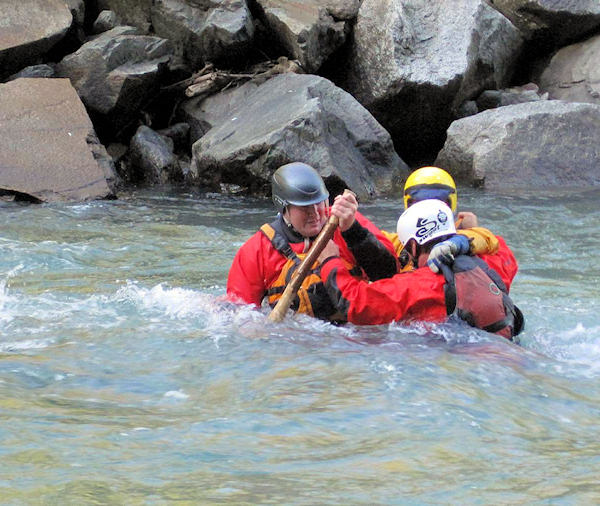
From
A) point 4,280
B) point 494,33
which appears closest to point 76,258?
point 4,280

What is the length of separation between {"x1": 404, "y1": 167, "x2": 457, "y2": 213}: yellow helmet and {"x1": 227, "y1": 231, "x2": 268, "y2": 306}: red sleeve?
912mm

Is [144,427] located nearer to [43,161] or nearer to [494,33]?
[43,161]

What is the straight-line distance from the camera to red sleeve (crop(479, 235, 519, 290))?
16.1ft

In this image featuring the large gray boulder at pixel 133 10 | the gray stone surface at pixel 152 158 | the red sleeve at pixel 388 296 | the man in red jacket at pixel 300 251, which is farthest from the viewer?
the large gray boulder at pixel 133 10

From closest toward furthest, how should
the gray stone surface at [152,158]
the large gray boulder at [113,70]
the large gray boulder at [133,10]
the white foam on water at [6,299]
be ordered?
the white foam on water at [6,299], the gray stone surface at [152,158], the large gray boulder at [113,70], the large gray boulder at [133,10]

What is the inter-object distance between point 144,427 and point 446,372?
5.02 ft

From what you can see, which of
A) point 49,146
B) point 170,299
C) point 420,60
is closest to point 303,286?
point 170,299

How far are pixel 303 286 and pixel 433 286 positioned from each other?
86cm

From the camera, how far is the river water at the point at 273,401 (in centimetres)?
288

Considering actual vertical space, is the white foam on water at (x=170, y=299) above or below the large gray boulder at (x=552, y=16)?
below

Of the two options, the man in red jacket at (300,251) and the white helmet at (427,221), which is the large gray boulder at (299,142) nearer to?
the man in red jacket at (300,251)

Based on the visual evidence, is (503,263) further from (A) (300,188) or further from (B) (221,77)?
(B) (221,77)

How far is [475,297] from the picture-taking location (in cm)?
448

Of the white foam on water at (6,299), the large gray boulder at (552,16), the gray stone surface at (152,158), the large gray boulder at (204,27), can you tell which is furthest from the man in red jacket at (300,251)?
the large gray boulder at (552,16)
